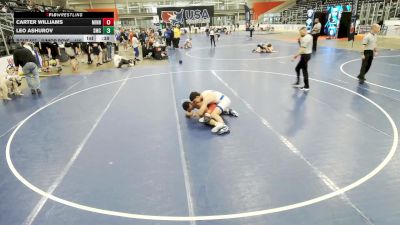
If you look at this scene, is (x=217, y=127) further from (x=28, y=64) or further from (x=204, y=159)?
(x=28, y=64)

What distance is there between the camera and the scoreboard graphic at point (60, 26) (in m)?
9.55

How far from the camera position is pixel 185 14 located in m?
39.5

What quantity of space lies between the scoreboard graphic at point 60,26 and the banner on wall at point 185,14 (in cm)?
2961

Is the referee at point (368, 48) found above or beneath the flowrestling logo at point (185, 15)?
beneath

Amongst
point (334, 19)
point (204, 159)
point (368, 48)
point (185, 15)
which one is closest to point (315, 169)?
point (204, 159)

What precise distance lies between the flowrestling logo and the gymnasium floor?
32.0 meters

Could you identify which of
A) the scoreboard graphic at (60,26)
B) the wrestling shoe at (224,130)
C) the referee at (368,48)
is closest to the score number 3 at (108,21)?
the scoreboard graphic at (60,26)

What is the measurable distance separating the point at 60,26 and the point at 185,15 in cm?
3181

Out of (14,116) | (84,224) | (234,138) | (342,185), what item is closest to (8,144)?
(14,116)

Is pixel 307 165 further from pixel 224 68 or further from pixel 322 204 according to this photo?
pixel 224 68

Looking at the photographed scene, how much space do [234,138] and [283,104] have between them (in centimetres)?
240

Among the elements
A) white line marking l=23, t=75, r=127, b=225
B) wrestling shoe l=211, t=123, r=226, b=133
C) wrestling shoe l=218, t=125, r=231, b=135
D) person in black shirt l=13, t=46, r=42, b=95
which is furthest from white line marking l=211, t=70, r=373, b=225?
person in black shirt l=13, t=46, r=42, b=95

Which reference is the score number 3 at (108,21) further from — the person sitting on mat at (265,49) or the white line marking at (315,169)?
the person sitting on mat at (265,49)

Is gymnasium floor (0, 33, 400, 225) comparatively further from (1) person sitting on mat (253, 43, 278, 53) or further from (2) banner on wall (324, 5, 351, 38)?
(2) banner on wall (324, 5, 351, 38)
